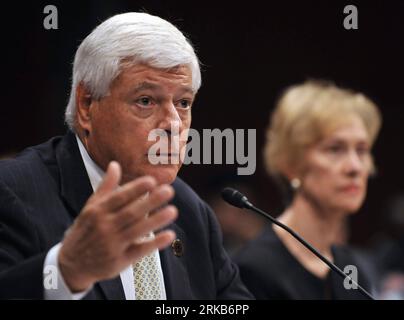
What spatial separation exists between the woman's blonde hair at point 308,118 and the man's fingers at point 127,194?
2.00m

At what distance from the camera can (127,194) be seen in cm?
145

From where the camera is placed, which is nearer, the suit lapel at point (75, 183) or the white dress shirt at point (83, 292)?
the white dress shirt at point (83, 292)

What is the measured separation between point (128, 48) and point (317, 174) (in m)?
1.57

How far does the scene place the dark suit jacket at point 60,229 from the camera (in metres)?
1.75

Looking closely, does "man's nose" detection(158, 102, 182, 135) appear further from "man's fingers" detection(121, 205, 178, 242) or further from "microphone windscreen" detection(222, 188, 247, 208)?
"man's fingers" detection(121, 205, 178, 242)

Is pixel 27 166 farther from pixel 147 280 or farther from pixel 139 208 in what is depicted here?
pixel 139 208

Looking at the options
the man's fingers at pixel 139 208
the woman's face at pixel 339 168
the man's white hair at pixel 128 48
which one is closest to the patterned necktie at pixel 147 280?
the man's white hair at pixel 128 48

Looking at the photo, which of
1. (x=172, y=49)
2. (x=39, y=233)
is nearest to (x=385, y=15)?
(x=172, y=49)

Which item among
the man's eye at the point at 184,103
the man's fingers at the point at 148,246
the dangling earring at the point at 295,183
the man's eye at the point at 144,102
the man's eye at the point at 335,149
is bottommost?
the dangling earring at the point at 295,183

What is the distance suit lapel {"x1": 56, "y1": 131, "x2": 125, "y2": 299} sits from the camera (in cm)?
189

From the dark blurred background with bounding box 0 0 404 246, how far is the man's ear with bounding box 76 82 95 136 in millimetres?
964

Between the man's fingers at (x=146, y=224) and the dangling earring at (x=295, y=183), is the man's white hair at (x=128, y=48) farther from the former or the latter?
the dangling earring at (x=295, y=183)

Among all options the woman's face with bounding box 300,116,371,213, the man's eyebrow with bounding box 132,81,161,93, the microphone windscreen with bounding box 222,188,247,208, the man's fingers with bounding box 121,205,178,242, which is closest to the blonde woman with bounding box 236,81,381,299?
the woman's face with bounding box 300,116,371,213

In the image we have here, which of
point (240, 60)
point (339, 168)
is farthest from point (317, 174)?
point (240, 60)
